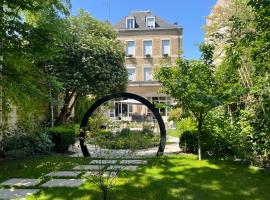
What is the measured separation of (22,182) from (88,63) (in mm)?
10571

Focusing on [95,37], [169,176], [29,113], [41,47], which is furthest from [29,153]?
[95,37]

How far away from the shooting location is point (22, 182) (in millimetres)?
7496

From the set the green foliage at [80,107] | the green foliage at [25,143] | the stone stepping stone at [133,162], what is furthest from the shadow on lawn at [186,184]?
the green foliage at [80,107]

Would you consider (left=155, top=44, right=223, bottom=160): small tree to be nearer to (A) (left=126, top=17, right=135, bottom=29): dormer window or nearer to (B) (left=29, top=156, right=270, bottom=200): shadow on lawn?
(B) (left=29, top=156, right=270, bottom=200): shadow on lawn

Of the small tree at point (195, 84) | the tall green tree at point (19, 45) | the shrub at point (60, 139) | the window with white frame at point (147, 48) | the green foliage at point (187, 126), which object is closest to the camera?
the tall green tree at point (19, 45)

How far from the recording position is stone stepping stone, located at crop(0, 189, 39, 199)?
6.33 metres

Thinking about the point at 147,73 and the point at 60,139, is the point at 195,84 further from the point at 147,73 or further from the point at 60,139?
the point at 147,73

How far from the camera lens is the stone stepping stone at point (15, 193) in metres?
6.33

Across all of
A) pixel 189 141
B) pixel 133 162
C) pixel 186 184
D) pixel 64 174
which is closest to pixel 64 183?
pixel 64 174

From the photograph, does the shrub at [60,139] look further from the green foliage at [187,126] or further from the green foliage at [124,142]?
the green foliage at [187,126]

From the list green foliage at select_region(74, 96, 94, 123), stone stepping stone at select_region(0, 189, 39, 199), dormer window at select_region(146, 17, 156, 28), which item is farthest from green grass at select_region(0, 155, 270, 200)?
dormer window at select_region(146, 17, 156, 28)

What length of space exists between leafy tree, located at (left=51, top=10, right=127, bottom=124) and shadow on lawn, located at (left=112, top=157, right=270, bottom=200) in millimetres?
9228

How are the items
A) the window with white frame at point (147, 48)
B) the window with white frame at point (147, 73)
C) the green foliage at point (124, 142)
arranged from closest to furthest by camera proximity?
the green foliage at point (124, 142) → the window with white frame at point (147, 73) → the window with white frame at point (147, 48)

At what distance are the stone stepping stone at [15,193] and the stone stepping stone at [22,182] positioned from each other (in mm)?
446
